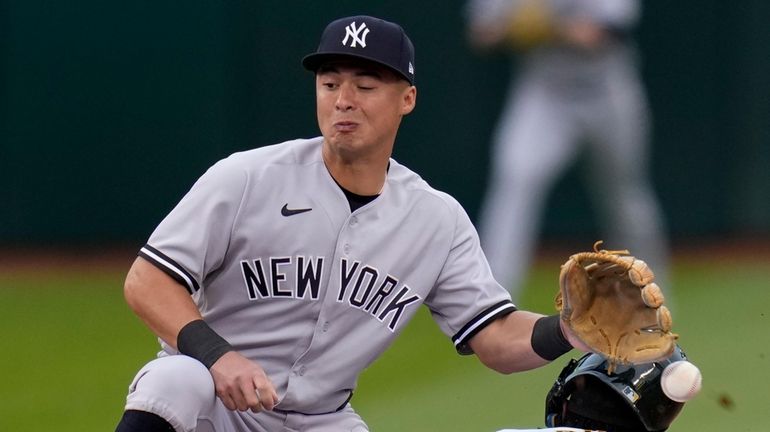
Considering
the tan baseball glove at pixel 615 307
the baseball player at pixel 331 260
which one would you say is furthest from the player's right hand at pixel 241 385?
the tan baseball glove at pixel 615 307

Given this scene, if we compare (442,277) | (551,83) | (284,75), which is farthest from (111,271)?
(442,277)

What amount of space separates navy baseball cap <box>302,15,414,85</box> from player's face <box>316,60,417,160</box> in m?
0.04

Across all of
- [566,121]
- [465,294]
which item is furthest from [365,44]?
[566,121]

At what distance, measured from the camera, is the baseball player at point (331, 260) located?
13.5 feet

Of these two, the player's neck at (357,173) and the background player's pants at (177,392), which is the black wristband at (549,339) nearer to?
the player's neck at (357,173)

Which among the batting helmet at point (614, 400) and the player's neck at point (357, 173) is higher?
the player's neck at point (357, 173)

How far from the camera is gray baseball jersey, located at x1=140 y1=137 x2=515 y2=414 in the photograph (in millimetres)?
4203

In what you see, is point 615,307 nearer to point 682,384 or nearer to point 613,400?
point 613,400

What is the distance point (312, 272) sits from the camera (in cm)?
427

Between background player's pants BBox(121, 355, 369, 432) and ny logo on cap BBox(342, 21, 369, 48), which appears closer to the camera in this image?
background player's pants BBox(121, 355, 369, 432)

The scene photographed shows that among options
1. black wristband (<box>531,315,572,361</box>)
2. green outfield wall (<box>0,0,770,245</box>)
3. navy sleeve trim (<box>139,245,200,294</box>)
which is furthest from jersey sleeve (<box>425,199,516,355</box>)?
green outfield wall (<box>0,0,770,245</box>)

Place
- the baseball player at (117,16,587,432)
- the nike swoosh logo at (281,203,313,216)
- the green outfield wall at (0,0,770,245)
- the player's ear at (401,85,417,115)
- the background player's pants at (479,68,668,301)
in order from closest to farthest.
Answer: the baseball player at (117,16,587,432) < the nike swoosh logo at (281,203,313,216) < the player's ear at (401,85,417,115) < the background player's pants at (479,68,668,301) < the green outfield wall at (0,0,770,245)

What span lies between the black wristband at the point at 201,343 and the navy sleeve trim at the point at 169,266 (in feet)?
0.55

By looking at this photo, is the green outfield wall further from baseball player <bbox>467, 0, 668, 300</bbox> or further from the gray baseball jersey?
the gray baseball jersey
